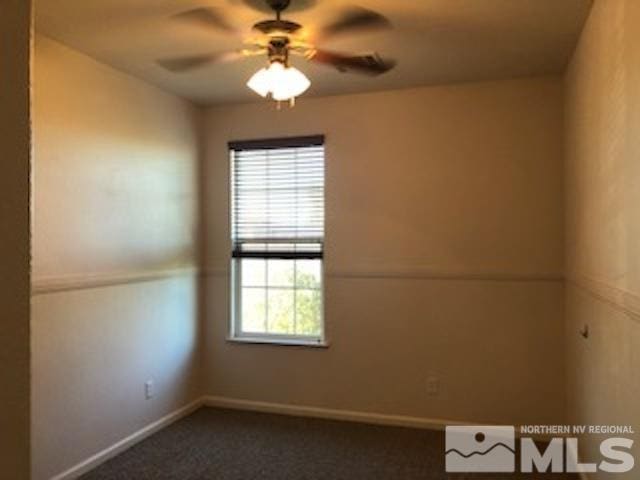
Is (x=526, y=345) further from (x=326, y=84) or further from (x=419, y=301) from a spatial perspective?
(x=326, y=84)

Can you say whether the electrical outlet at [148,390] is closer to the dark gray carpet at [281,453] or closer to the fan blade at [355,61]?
the dark gray carpet at [281,453]

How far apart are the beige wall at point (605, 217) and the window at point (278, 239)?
1859 millimetres

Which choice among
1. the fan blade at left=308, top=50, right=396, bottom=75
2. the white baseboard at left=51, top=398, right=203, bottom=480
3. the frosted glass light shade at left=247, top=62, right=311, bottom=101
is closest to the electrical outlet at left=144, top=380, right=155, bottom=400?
the white baseboard at left=51, top=398, right=203, bottom=480

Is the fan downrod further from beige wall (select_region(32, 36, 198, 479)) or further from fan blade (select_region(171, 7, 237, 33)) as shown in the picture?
beige wall (select_region(32, 36, 198, 479))

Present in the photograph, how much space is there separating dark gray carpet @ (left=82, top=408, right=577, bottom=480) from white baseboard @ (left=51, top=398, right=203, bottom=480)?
0.05 meters

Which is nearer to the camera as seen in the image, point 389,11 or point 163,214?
point 389,11

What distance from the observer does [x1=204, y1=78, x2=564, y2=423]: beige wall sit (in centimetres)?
361

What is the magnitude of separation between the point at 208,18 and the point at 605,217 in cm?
207

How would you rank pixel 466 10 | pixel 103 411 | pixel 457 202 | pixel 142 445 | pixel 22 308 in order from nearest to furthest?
pixel 22 308 → pixel 466 10 → pixel 103 411 → pixel 142 445 → pixel 457 202

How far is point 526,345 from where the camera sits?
363 cm

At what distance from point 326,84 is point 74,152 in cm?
179

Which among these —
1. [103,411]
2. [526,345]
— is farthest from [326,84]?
[103,411]

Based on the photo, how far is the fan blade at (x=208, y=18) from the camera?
2.38 metres

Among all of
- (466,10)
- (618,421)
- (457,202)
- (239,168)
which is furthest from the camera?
(239,168)
